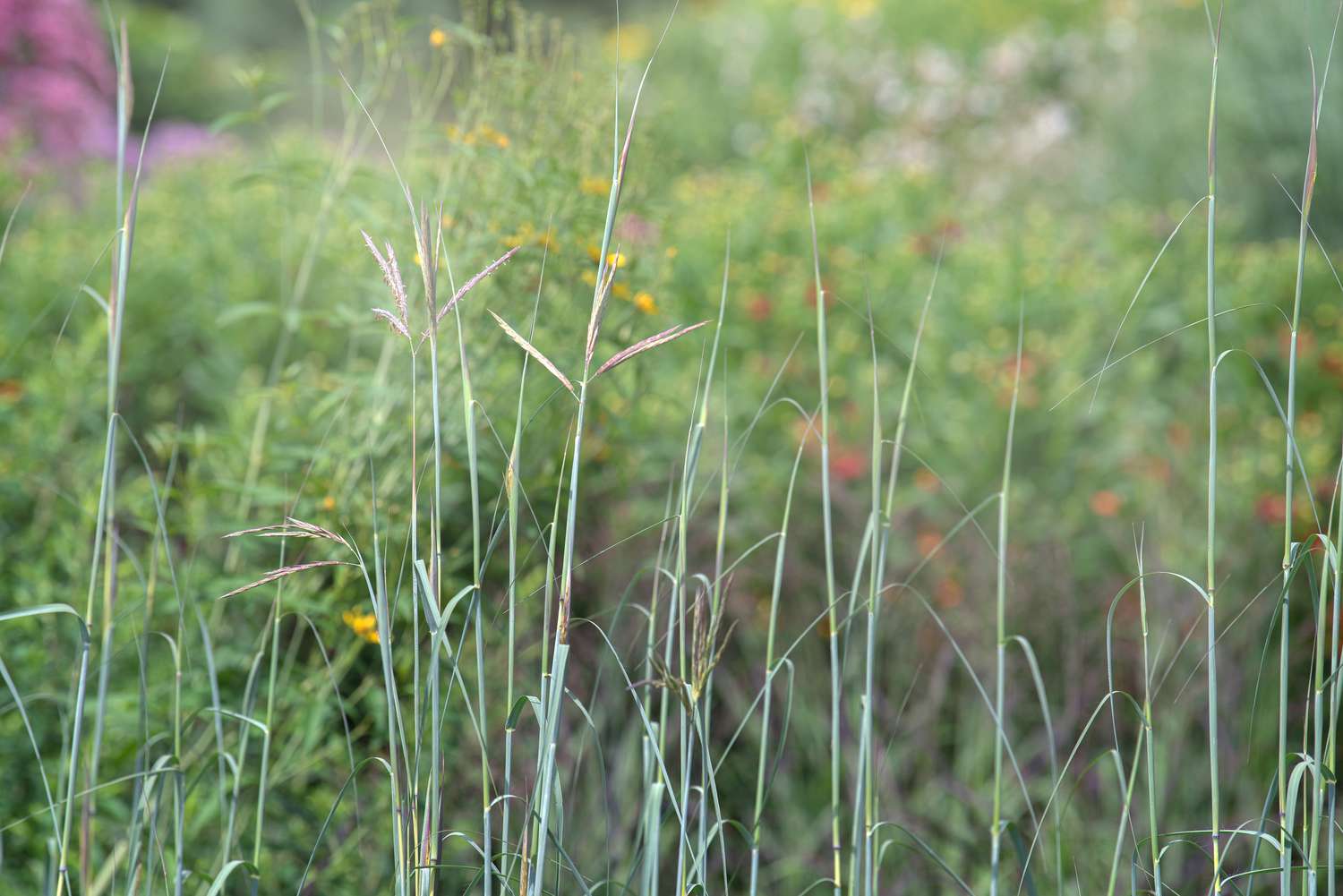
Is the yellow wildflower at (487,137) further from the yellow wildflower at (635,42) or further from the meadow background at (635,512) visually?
the yellow wildflower at (635,42)

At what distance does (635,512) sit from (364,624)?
95 centimetres

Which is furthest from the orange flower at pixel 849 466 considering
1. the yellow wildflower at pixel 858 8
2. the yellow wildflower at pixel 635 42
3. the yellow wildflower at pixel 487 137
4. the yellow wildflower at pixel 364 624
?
the yellow wildflower at pixel 635 42

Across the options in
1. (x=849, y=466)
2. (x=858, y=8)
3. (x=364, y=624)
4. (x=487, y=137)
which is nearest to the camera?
(x=364, y=624)

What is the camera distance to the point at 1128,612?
2.51 metres

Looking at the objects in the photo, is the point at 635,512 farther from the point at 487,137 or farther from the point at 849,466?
the point at 487,137

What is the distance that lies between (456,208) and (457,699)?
26.9 inches

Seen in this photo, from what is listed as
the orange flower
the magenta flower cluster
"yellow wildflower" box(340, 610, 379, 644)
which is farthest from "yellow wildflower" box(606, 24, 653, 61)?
"yellow wildflower" box(340, 610, 379, 644)

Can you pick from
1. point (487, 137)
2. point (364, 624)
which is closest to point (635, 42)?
point (487, 137)

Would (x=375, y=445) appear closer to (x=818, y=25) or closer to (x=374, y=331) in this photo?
(x=374, y=331)

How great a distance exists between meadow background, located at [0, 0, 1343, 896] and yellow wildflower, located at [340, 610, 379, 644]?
0.04 ft

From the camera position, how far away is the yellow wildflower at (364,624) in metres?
1.45

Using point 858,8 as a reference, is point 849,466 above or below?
below

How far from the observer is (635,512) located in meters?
2.35

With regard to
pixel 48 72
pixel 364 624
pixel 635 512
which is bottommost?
pixel 635 512
